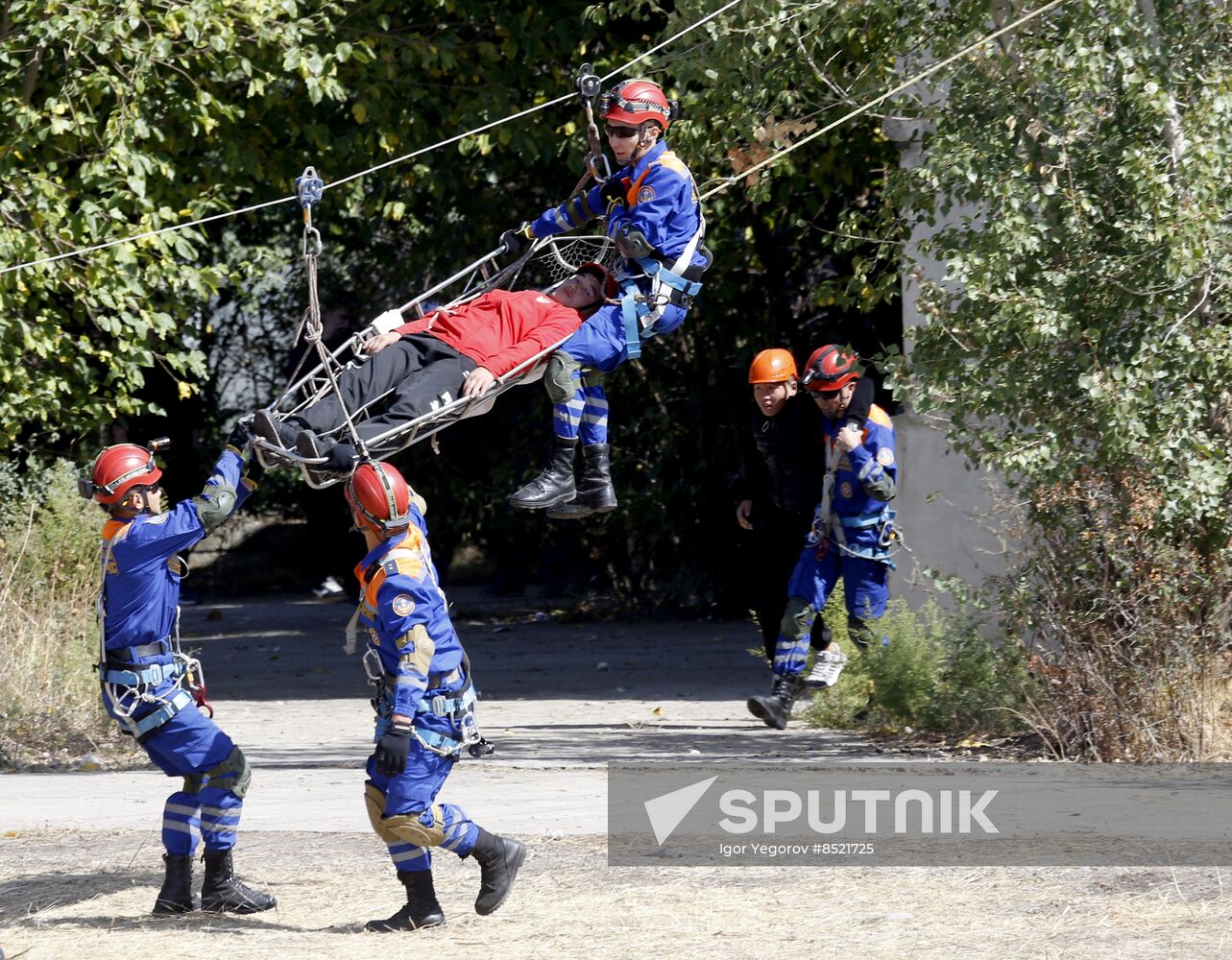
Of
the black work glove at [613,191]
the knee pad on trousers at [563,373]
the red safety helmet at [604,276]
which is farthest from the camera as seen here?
the red safety helmet at [604,276]

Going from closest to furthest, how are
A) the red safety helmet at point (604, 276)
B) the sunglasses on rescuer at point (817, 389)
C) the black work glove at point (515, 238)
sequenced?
1. the red safety helmet at point (604, 276)
2. the black work glove at point (515, 238)
3. the sunglasses on rescuer at point (817, 389)

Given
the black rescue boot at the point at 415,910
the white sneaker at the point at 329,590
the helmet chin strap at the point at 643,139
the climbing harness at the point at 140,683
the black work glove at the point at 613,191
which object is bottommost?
the black rescue boot at the point at 415,910

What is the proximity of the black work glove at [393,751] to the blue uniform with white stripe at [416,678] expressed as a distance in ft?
0.20

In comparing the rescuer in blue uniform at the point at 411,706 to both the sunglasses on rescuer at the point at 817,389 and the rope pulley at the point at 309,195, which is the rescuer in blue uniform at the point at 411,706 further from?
the sunglasses on rescuer at the point at 817,389

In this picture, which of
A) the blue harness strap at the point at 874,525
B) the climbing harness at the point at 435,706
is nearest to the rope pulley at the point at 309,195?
the climbing harness at the point at 435,706

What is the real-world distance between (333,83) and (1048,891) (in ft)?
26.7

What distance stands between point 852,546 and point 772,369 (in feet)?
4.09

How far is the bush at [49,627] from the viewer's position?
1075 cm

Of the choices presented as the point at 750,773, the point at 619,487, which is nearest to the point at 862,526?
the point at 750,773

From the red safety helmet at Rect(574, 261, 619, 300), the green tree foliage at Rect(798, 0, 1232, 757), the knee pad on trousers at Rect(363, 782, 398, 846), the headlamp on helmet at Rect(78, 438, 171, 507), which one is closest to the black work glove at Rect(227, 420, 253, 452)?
the headlamp on helmet at Rect(78, 438, 171, 507)

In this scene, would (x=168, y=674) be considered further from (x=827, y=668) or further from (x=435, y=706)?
(x=827, y=668)

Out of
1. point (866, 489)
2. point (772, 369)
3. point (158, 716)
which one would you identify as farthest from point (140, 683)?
point (772, 369)

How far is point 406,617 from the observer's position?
20.6ft

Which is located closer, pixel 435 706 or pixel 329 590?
pixel 435 706
